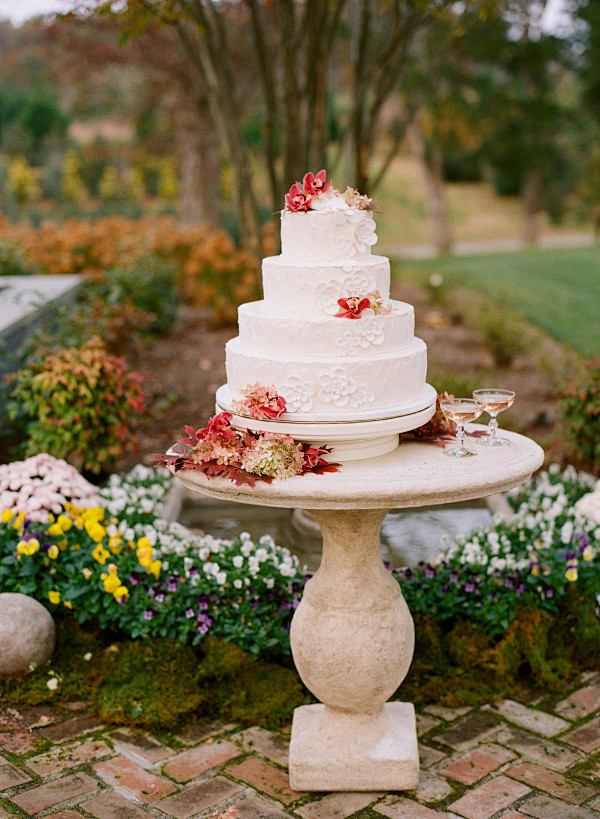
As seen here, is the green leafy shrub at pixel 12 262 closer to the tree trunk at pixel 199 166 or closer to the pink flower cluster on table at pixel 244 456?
the pink flower cluster on table at pixel 244 456

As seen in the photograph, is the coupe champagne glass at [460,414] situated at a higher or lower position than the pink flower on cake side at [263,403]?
lower

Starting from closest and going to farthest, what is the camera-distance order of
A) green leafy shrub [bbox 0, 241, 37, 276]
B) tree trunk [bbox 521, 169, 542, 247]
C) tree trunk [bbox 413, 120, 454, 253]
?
1. green leafy shrub [bbox 0, 241, 37, 276]
2. tree trunk [bbox 413, 120, 454, 253]
3. tree trunk [bbox 521, 169, 542, 247]

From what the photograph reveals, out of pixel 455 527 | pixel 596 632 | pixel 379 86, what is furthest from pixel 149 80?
pixel 596 632

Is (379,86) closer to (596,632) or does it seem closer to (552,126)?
(596,632)

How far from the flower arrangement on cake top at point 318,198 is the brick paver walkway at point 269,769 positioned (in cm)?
212

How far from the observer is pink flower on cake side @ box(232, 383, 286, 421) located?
9.25 ft

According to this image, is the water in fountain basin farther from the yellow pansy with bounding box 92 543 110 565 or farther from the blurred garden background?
the yellow pansy with bounding box 92 543 110 565

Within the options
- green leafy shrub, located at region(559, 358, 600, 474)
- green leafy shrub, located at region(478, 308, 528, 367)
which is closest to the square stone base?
green leafy shrub, located at region(559, 358, 600, 474)

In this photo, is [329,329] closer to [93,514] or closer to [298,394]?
[298,394]

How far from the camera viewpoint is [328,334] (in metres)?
2.86

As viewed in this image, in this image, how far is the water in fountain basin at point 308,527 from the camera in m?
4.80

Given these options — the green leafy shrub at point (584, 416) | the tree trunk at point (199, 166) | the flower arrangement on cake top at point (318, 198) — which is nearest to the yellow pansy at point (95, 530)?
the flower arrangement on cake top at point (318, 198)

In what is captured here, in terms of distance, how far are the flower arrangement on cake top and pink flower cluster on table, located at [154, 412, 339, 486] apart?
0.75m

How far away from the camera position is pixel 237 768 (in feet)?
11.0
